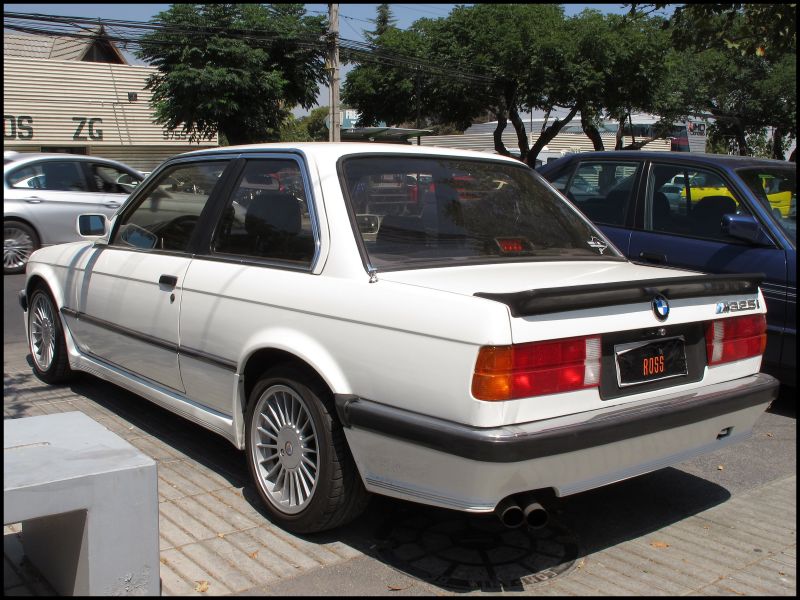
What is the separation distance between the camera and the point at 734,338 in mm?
3934

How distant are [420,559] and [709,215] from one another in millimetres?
3943

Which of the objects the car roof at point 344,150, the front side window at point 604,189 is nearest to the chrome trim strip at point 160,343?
the car roof at point 344,150

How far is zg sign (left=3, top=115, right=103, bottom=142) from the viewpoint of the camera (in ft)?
93.4

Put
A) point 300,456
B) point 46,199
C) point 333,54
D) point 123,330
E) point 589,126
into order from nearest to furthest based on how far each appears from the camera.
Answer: point 300,456 < point 123,330 < point 46,199 < point 333,54 < point 589,126

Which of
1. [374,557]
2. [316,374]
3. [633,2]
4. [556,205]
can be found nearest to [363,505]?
[374,557]

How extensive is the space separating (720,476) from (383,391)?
8.04ft

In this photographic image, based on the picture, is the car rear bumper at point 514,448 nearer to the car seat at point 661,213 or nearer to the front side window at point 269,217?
the front side window at point 269,217

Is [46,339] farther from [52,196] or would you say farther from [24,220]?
[52,196]

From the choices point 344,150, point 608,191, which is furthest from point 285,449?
point 608,191

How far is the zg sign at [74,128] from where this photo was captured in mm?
28453

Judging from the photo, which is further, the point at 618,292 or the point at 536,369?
the point at 618,292

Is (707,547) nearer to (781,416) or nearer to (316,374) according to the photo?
(316,374)

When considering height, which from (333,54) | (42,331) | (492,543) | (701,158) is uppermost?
(333,54)

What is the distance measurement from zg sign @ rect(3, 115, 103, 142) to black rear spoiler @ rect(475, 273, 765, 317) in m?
28.8
